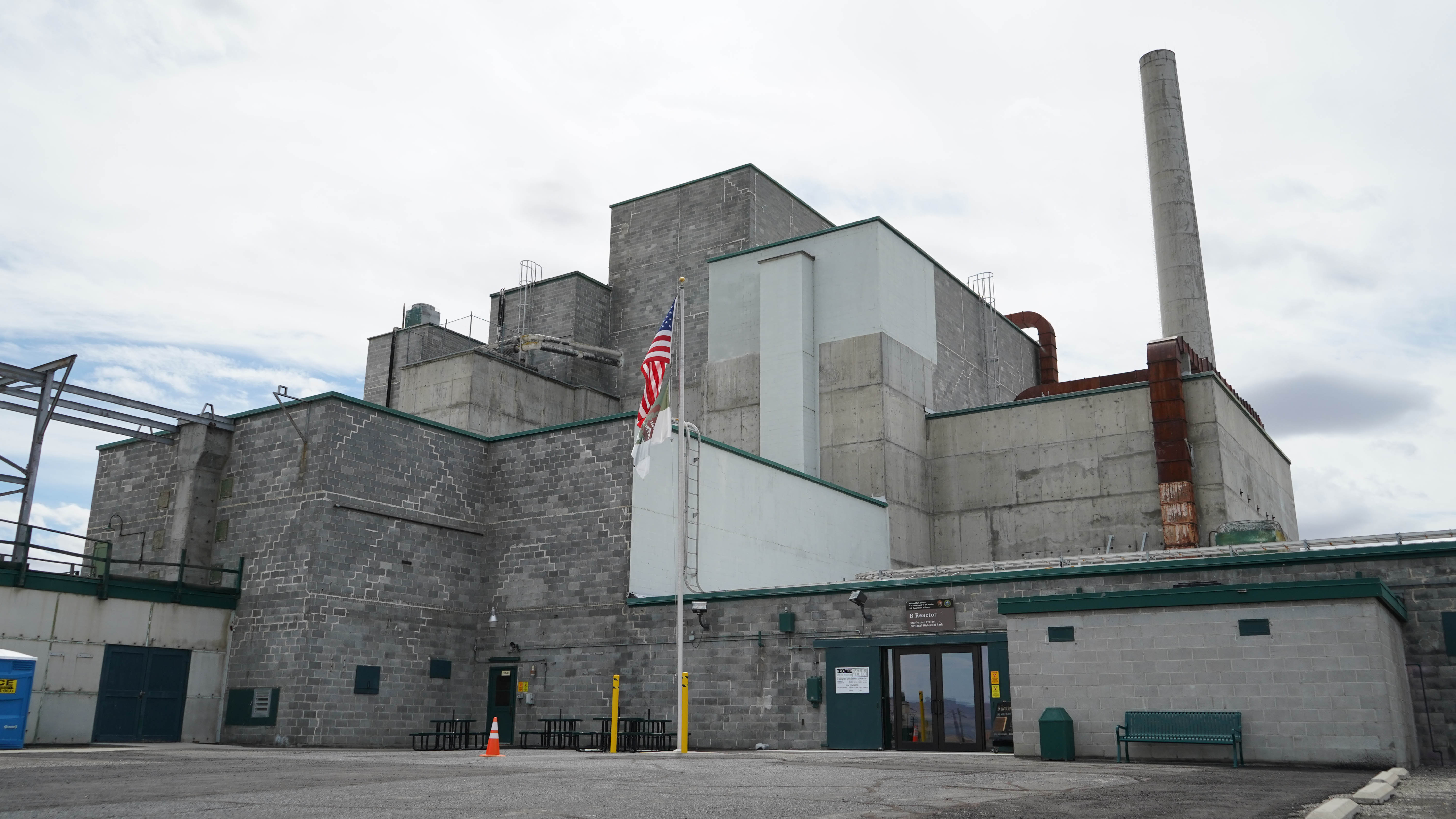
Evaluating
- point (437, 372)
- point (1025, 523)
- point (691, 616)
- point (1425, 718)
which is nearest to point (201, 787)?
point (691, 616)

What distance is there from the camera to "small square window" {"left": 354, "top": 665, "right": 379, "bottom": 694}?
27.5 m

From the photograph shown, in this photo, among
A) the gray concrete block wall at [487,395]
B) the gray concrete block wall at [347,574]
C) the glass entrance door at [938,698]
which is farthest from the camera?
the gray concrete block wall at [487,395]

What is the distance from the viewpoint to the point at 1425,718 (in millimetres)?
20500

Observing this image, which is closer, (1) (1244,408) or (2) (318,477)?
(2) (318,477)

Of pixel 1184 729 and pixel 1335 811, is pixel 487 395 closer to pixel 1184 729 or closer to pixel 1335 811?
pixel 1184 729

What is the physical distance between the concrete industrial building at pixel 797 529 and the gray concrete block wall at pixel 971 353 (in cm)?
23

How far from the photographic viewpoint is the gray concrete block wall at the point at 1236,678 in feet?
55.9

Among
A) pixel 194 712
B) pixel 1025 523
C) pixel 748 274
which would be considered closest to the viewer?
pixel 194 712

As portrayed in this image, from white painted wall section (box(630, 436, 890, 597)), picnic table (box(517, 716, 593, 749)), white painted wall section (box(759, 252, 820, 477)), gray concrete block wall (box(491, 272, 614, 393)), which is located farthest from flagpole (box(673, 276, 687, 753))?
gray concrete block wall (box(491, 272, 614, 393))

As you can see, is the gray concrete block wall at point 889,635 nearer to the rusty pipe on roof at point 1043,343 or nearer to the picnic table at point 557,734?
the picnic table at point 557,734

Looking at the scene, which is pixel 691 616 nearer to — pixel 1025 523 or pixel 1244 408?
pixel 1025 523

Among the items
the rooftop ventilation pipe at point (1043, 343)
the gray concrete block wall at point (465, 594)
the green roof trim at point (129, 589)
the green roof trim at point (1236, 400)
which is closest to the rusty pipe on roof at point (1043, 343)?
the rooftop ventilation pipe at point (1043, 343)

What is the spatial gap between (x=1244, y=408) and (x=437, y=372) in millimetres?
32842

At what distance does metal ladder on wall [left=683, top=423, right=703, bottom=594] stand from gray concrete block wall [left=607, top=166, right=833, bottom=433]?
1400 centimetres
